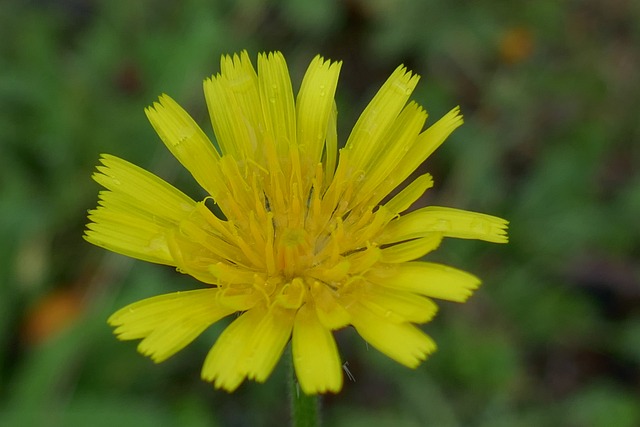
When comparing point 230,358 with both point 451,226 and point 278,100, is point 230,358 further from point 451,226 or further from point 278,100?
point 278,100

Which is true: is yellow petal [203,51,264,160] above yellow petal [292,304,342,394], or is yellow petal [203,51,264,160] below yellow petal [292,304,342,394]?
above

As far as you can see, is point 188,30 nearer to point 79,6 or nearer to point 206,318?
point 79,6

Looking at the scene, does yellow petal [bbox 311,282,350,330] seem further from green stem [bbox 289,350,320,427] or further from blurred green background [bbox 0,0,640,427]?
blurred green background [bbox 0,0,640,427]

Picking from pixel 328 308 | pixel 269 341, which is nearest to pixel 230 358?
pixel 269 341

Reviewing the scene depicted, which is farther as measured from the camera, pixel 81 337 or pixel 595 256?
pixel 595 256

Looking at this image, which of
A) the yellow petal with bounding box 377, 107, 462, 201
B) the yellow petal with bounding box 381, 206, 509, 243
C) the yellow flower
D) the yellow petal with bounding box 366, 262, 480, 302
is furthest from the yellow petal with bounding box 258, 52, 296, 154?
the yellow petal with bounding box 366, 262, 480, 302

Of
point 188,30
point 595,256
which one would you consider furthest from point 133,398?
point 595,256

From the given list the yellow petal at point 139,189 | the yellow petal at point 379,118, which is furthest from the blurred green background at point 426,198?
the yellow petal at point 379,118
